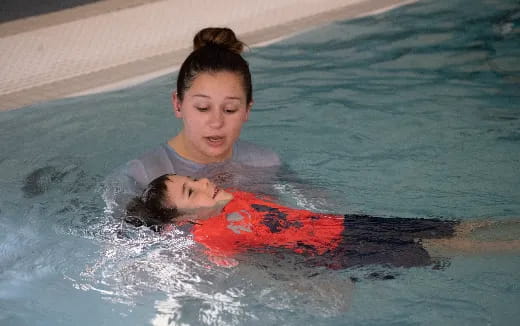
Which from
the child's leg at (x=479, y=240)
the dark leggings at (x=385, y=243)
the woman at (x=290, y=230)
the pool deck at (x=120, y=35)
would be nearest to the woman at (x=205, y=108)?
the woman at (x=290, y=230)

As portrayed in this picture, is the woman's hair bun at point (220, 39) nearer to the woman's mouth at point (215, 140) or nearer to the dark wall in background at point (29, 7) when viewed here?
the woman's mouth at point (215, 140)

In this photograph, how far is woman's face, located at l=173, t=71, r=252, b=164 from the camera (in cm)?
329

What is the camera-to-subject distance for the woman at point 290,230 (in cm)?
304

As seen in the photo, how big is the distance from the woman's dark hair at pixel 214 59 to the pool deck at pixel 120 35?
1.92 metres

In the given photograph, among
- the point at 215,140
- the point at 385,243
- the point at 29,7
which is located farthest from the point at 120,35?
the point at 385,243

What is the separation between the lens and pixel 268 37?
239 inches

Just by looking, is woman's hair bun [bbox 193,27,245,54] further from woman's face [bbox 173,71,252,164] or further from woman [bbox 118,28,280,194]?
woman's face [bbox 173,71,252,164]

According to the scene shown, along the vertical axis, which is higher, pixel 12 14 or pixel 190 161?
pixel 12 14

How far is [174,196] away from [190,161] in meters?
0.42

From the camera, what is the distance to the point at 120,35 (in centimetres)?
602

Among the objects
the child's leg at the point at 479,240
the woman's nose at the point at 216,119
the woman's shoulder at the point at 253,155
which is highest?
the woman's nose at the point at 216,119

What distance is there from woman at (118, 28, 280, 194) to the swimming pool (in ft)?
1.19

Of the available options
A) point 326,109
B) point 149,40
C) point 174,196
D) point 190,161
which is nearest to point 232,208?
point 174,196

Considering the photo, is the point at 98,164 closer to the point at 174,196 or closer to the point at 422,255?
the point at 174,196
